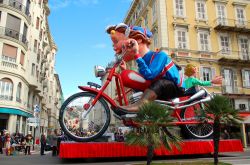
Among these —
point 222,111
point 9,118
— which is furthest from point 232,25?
point 222,111

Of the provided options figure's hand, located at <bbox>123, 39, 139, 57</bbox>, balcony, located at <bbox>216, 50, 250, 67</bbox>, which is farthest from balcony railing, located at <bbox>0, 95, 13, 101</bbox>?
balcony, located at <bbox>216, 50, 250, 67</bbox>

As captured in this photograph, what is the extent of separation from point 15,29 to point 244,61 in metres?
23.3

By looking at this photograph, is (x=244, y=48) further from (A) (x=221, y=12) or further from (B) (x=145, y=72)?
(B) (x=145, y=72)

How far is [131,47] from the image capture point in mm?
8336

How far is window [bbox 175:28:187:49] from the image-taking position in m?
26.5

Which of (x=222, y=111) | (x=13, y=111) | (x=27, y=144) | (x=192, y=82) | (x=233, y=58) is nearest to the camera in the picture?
(x=222, y=111)

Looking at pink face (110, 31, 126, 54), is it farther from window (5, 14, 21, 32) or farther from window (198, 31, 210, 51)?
window (5, 14, 21, 32)

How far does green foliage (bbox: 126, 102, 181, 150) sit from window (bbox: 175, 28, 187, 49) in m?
21.0

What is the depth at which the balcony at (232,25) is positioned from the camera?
1094 inches

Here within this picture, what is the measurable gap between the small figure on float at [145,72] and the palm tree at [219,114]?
1.79 m

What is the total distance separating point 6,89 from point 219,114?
23249mm

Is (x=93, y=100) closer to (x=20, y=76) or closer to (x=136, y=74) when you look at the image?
(x=136, y=74)

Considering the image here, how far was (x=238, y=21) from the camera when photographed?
2922 cm

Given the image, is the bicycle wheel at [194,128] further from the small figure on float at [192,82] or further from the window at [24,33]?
the window at [24,33]
